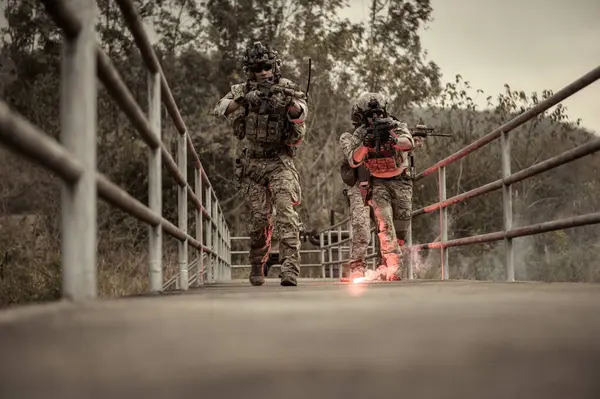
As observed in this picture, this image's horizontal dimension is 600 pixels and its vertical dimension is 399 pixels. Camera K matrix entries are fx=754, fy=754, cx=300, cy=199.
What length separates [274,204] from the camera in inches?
248

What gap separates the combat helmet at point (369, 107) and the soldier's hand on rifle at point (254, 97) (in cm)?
125

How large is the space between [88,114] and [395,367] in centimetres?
120

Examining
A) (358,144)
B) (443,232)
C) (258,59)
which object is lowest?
(443,232)

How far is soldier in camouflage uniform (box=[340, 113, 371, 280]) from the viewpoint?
707cm

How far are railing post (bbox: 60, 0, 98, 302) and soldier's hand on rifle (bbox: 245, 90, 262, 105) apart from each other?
13.8ft

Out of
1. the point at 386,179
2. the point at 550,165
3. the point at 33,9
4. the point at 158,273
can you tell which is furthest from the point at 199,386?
the point at 33,9

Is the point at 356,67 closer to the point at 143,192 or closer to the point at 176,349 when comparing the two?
the point at 143,192

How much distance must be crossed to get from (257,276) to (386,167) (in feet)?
5.45

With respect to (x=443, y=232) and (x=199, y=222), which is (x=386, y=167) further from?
(x=199, y=222)

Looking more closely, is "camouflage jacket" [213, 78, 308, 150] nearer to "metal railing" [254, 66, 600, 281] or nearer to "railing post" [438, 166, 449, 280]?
"metal railing" [254, 66, 600, 281]

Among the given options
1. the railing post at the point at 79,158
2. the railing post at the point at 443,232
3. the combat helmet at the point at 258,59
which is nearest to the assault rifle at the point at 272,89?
the combat helmet at the point at 258,59

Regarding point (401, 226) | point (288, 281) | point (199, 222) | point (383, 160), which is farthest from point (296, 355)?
point (401, 226)

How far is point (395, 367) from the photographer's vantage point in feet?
3.18

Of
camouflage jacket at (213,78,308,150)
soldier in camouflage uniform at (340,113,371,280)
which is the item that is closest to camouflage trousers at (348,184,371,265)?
soldier in camouflage uniform at (340,113,371,280)
